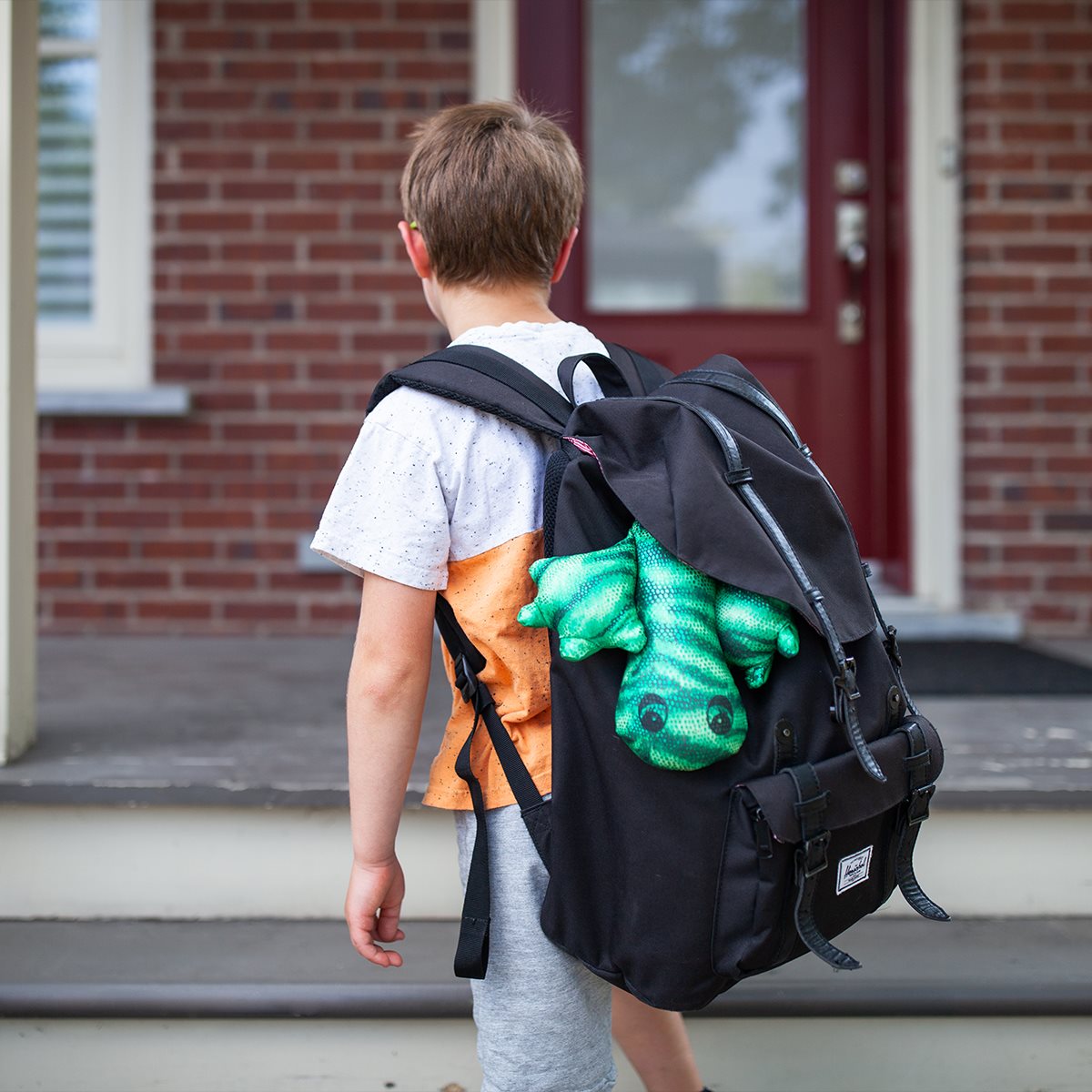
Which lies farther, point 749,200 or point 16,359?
point 749,200

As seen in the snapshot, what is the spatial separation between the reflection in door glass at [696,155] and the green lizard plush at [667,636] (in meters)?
2.94

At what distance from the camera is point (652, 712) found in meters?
1.03

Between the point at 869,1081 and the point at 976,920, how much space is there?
362 mm

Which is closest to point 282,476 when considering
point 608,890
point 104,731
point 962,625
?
point 104,731

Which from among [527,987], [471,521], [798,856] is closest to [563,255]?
[471,521]

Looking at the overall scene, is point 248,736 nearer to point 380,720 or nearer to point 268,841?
point 268,841

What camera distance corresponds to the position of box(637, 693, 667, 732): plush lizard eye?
3.37ft

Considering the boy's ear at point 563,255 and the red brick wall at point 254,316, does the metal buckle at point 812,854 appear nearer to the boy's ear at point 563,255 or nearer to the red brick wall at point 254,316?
the boy's ear at point 563,255

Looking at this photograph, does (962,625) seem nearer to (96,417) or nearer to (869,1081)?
(869,1081)

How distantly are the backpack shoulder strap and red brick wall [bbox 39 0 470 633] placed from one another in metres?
2.45

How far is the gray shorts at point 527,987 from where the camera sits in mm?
1215

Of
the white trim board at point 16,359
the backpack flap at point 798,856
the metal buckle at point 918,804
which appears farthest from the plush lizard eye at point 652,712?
the white trim board at point 16,359

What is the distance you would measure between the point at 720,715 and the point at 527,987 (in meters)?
0.41

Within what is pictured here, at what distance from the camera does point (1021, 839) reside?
6.23 feet
